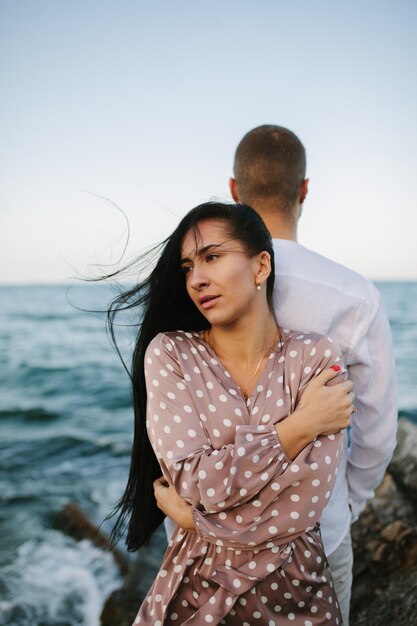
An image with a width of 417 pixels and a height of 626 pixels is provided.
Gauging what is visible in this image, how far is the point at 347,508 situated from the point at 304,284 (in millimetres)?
1187

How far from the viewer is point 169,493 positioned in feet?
7.03

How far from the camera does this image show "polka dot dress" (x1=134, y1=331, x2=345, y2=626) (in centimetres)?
186

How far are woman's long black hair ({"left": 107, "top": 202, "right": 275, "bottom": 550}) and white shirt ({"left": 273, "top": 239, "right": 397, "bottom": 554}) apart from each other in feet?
0.41

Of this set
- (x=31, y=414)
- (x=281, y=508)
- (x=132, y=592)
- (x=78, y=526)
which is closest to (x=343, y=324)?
(x=281, y=508)

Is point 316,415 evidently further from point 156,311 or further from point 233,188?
point 233,188

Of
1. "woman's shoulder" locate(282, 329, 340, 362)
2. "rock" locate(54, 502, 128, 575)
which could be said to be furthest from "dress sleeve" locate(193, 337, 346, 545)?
"rock" locate(54, 502, 128, 575)

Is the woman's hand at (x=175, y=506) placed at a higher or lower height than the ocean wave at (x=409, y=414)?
higher

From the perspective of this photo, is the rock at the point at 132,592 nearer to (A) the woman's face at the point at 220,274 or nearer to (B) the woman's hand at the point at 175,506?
(B) the woman's hand at the point at 175,506

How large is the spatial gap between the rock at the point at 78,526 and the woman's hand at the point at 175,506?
413cm

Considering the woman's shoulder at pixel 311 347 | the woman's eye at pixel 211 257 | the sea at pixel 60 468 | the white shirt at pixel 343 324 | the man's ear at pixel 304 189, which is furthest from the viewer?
the sea at pixel 60 468

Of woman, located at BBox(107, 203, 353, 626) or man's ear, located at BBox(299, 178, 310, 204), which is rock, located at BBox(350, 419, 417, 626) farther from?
man's ear, located at BBox(299, 178, 310, 204)

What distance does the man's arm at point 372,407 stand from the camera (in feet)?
8.28

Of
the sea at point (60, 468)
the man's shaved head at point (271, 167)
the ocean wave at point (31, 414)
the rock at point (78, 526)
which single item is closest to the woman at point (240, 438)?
the man's shaved head at point (271, 167)

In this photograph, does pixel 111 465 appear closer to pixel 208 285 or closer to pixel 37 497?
pixel 37 497
